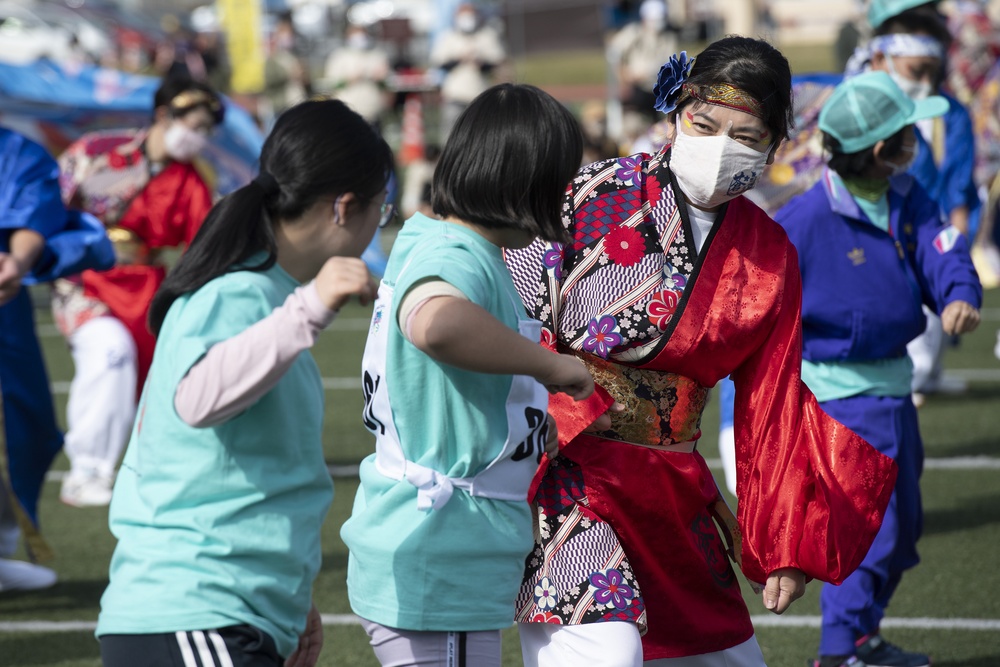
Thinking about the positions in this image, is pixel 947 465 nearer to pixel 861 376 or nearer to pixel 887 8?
pixel 887 8

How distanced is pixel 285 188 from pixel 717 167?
99 cm

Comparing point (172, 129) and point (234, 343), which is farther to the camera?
point (172, 129)

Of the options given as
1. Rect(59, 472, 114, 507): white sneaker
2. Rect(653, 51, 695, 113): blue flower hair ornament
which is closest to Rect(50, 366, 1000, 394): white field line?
Rect(59, 472, 114, 507): white sneaker

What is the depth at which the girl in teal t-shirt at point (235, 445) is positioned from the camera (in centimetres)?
231

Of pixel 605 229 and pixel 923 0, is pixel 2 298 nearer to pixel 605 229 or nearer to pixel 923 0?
pixel 605 229

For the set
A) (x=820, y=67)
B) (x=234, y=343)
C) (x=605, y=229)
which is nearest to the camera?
(x=234, y=343)

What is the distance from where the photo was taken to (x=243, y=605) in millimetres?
2400

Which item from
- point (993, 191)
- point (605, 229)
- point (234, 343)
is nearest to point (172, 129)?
point (605, 229)

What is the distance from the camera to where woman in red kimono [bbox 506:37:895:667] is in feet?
9.89

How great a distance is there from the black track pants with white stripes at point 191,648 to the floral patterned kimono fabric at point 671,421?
2.35 ft

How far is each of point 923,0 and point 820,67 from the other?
73.5ft

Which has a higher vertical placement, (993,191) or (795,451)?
(795,451)

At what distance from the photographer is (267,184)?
2541 millimetres

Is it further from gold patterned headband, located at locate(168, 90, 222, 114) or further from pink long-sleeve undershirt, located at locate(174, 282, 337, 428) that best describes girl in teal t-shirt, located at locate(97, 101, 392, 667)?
gold patterned headband, located at locate(168, 90, 222, 114)
